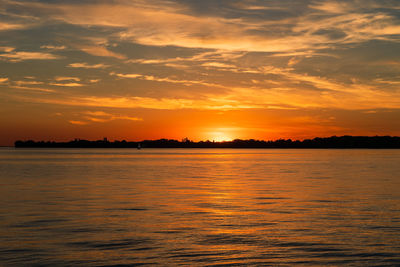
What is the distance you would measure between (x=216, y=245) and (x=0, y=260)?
835 cm

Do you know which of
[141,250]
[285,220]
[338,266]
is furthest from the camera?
[285,220]

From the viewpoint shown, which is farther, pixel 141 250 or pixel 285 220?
pixel 285 220

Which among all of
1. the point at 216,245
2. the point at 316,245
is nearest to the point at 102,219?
the point at 216,245

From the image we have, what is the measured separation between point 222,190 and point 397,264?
2795 centimetres

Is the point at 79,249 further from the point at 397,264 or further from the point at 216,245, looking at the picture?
the point at 397,264

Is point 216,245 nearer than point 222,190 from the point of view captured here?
Yes

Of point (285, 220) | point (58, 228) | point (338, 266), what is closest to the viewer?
point (338, 266)

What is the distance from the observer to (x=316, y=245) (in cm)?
1912

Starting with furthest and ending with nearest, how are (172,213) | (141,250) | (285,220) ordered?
(172,213) < (285,220) < (141,250)

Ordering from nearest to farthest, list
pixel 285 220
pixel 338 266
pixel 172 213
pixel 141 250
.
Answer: pixel 338 266, pixel 141 250, pixel 285 220, pixel 172 213

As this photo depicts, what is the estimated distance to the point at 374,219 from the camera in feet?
84.3

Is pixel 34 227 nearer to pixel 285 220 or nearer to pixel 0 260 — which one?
pixel 0 260

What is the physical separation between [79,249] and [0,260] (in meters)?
3.02

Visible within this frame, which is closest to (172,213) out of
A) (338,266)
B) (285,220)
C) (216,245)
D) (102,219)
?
(102,219)
